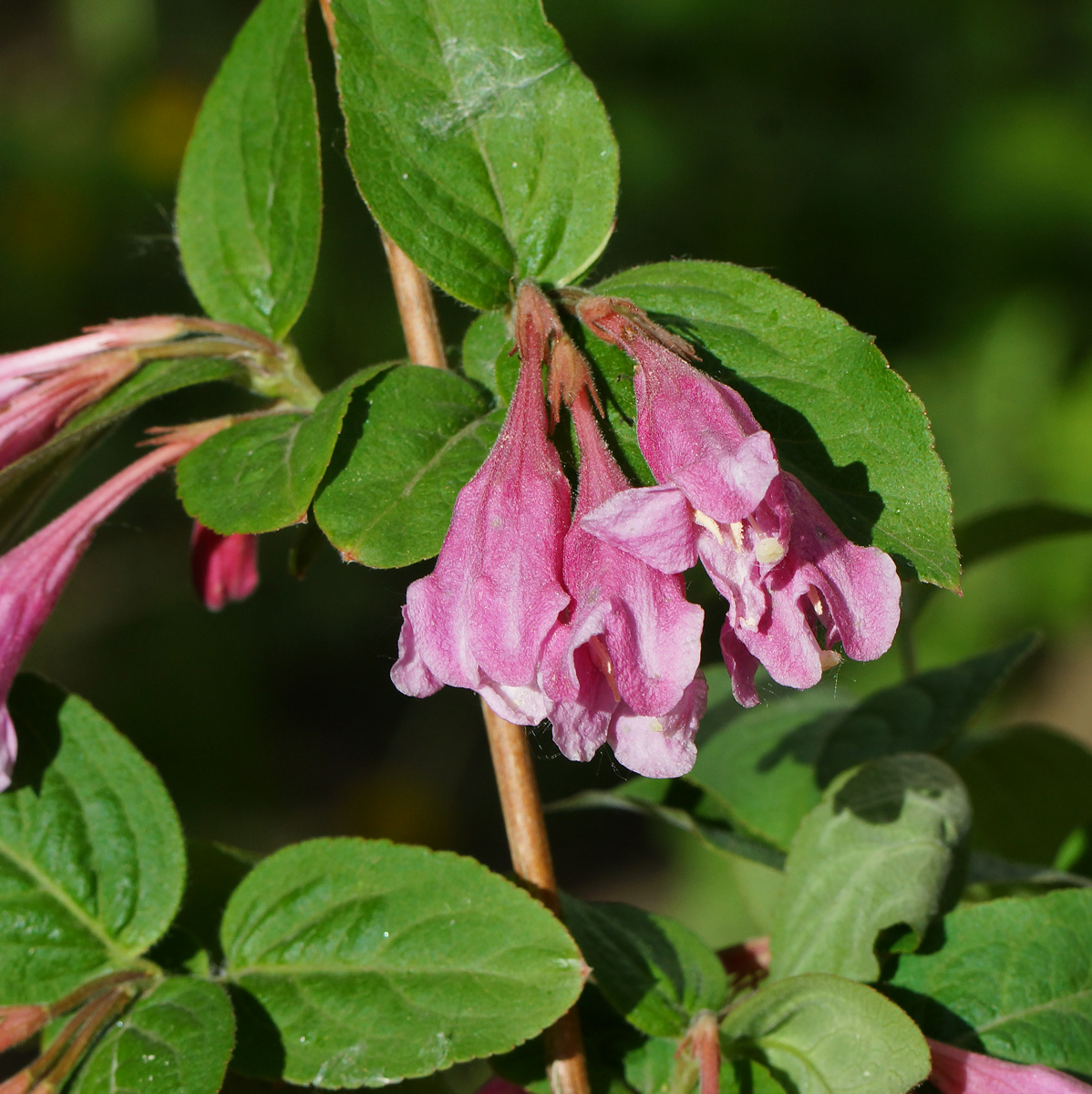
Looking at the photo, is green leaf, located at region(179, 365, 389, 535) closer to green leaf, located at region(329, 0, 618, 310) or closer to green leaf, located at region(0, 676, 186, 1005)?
green leaf, located at region(329, 0, 618, 310)

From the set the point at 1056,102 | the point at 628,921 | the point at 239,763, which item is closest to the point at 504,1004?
the point at 628,921

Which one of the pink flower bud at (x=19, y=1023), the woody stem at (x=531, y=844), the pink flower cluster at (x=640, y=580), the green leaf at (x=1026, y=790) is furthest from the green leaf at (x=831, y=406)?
the green leaf at (x=1026, y=790)

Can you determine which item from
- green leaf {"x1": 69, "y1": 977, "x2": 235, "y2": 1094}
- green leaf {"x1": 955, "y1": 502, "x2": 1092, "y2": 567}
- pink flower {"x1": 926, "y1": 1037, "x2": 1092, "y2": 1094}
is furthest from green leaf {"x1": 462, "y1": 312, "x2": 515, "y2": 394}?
green leaf {"x1": 955, "y1": 502, "x2": 1092, "y2": 567}

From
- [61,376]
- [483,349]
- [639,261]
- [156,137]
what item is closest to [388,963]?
[483,349]

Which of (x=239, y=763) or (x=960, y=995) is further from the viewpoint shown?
(x=239, y=763)

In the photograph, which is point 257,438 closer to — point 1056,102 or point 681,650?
point 681,650

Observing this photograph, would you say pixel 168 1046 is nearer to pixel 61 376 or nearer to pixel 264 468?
pixel 264 468

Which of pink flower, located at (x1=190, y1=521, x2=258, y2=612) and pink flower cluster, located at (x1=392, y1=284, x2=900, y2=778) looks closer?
pink flower cluster, located at (x1=392, y1=284, x2=900, y2=778)
